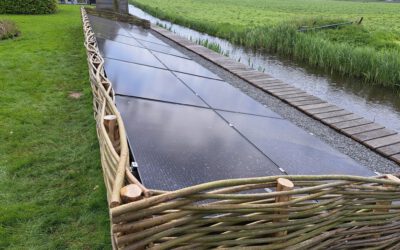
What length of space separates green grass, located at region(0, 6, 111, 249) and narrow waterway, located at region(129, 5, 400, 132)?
6579mm

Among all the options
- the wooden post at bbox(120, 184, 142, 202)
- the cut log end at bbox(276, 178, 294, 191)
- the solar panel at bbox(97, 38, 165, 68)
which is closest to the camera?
the wooden post at bbox(120, 184, 142, 202)

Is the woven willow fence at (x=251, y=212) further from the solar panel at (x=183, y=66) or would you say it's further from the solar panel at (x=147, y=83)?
the solar panel at (x=183, y=66)

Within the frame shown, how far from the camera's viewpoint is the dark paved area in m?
2.52

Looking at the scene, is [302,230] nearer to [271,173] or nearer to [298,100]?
[271,173]

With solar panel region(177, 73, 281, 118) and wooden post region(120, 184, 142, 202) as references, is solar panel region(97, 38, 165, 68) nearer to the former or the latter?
solar panel region(177, 73, 281, 118)

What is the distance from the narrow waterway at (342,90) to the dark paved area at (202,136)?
16.8 feet

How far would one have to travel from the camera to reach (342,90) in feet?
34.5

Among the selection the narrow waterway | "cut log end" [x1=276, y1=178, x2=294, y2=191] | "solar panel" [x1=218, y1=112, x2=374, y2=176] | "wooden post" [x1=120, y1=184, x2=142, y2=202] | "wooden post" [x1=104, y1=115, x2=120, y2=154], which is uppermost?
"wooden post" [x1=104, y1=115, x2=120, y2=154]

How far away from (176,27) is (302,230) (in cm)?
2012

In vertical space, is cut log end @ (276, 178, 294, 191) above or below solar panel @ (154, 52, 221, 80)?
below

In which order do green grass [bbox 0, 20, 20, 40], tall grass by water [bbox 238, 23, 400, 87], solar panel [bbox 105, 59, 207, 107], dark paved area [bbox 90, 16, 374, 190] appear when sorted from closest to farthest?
dark paved area [bbox 90, 16, 374, 190], solar panel [bbox 105, 59, 207, 107], tall grass by water [bbox 238, 23, 400, 87], green grass [bbox 0, 20, 20, 40]

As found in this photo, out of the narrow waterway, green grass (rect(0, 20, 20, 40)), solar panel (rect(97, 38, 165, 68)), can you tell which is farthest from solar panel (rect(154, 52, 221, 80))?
green grass (rect(0, 20, 20, 40))

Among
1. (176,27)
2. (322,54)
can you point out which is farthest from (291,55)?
(176,27)

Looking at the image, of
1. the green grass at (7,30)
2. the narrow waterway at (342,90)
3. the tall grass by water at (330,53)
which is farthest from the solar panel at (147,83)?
the green grass at (7,30)
